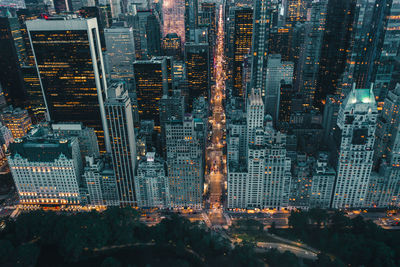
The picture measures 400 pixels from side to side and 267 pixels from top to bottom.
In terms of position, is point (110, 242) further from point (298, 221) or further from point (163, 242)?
point (298, 221)

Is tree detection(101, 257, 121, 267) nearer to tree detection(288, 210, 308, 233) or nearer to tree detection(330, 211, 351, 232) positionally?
tree detection(288, 210, 308, 233)

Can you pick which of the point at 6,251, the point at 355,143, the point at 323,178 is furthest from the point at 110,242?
the point at 355,143

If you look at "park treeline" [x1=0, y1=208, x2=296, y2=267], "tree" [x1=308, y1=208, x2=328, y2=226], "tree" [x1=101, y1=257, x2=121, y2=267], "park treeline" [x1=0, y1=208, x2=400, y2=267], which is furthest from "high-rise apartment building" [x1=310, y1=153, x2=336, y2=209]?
"tree" [x1=101, y1=257, x2=121, y2=267]

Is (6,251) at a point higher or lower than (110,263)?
higher

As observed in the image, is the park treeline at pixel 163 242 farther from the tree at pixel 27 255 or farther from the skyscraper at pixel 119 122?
the skyscraper at pixel 119 122

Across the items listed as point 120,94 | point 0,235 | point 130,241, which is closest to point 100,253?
point 130,241
